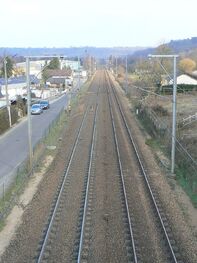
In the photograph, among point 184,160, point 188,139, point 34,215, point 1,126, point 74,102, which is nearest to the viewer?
point 34,215

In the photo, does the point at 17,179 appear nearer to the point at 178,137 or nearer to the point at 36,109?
the point at 178,137

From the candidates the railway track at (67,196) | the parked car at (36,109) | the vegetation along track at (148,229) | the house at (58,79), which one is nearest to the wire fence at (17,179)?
the railway track at (67,196)

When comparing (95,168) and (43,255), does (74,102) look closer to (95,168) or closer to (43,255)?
(95,168)

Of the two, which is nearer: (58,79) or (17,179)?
(17,179)

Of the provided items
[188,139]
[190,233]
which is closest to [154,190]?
[190,233]

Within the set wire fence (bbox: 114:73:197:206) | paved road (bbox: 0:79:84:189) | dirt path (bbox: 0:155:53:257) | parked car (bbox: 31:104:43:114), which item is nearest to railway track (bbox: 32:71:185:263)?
dirt path (bbox: 0:155:53:257)

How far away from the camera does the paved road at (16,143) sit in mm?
26647

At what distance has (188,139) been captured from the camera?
3081 centimetres

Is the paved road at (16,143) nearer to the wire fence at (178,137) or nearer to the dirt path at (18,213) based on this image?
A: the dirt path at (18,213)

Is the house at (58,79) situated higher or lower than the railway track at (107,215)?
lower

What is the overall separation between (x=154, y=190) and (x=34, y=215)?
18.9ft

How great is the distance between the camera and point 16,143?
35094 mm

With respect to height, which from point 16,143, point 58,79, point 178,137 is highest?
point 178,137

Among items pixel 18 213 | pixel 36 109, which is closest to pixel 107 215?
pixel 18 213
